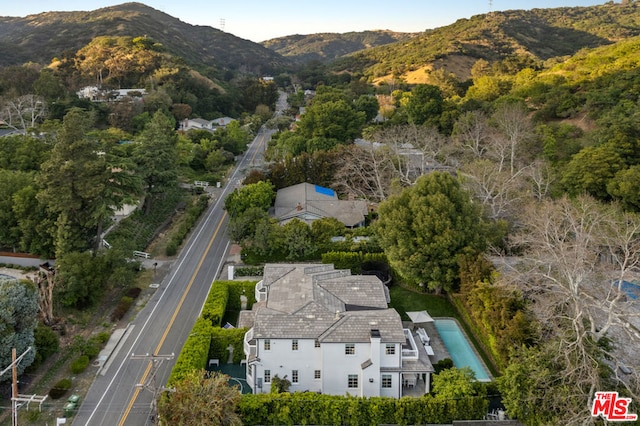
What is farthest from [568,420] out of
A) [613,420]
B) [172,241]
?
[172,241]

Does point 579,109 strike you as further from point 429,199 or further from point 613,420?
point 613,420

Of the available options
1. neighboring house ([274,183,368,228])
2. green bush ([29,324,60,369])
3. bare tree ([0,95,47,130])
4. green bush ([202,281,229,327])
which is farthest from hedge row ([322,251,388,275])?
bare tree ([0,95,47,130])

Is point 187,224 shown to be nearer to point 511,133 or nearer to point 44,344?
point 44,344

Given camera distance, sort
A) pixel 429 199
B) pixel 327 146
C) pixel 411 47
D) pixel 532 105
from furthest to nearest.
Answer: pixel 411 47 → pixel 532 105 → pixel 327 146 → pixel 429 199

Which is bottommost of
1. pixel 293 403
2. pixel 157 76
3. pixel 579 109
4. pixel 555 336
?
pixel 293 403

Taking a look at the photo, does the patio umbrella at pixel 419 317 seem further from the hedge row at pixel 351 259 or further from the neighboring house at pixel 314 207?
the neighboring house at pixel 314 207

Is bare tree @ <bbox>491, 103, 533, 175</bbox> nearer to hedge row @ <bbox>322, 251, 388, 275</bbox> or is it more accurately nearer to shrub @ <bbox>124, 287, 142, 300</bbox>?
hedge row @ <bbox>322, 251, 388, 275</bbox>

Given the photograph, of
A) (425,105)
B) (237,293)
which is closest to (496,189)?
(237,293)
